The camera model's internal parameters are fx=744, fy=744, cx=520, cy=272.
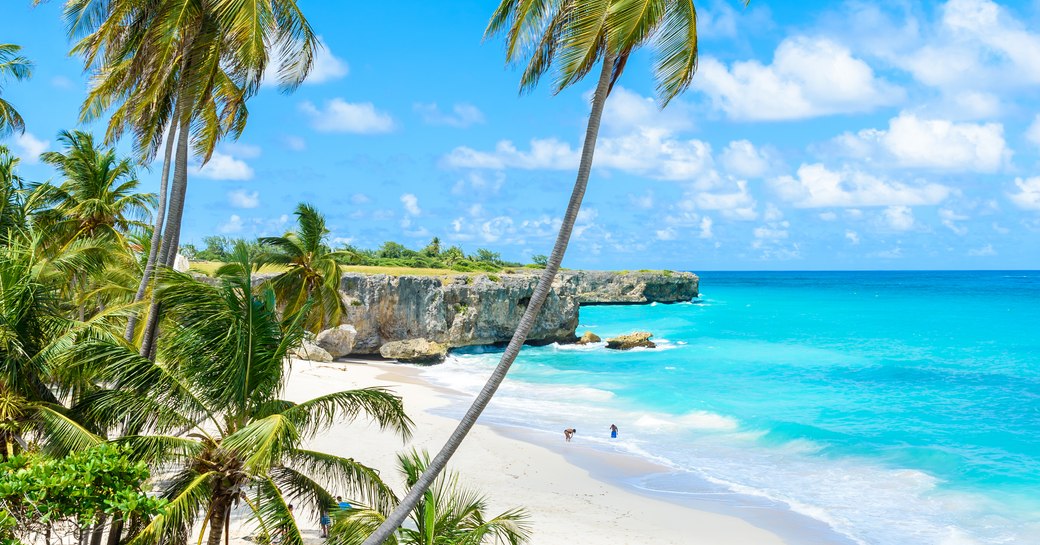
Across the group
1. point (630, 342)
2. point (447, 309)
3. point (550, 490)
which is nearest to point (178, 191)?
point (550, 490)

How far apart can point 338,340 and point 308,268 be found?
2273cm

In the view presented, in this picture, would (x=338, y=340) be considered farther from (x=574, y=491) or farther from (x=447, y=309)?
(x=574, y=491)

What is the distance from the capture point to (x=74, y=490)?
6918 mm

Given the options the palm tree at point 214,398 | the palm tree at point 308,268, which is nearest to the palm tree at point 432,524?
the palm tree at point 214,398

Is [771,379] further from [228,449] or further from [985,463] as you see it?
[228,449]

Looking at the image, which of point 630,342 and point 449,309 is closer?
point 449,309

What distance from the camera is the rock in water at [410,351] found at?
45406 mm

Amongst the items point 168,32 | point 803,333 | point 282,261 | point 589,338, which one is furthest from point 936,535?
point 803,333

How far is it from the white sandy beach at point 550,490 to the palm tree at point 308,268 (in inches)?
177

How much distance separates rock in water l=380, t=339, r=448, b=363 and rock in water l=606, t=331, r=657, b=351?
53.8 feet

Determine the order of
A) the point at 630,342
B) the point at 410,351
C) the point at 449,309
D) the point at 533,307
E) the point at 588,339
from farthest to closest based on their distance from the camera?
1. the point at 588,339
2. the point at 630,342
3. the point at 449,309
4. the point at 410,351
5. the point at 533,307

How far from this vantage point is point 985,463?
25438 mm

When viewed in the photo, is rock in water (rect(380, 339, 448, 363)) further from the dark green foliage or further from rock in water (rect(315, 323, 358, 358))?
the dark green foliage

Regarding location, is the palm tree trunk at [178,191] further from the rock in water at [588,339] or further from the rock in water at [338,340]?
the rock in water at [588,339]
